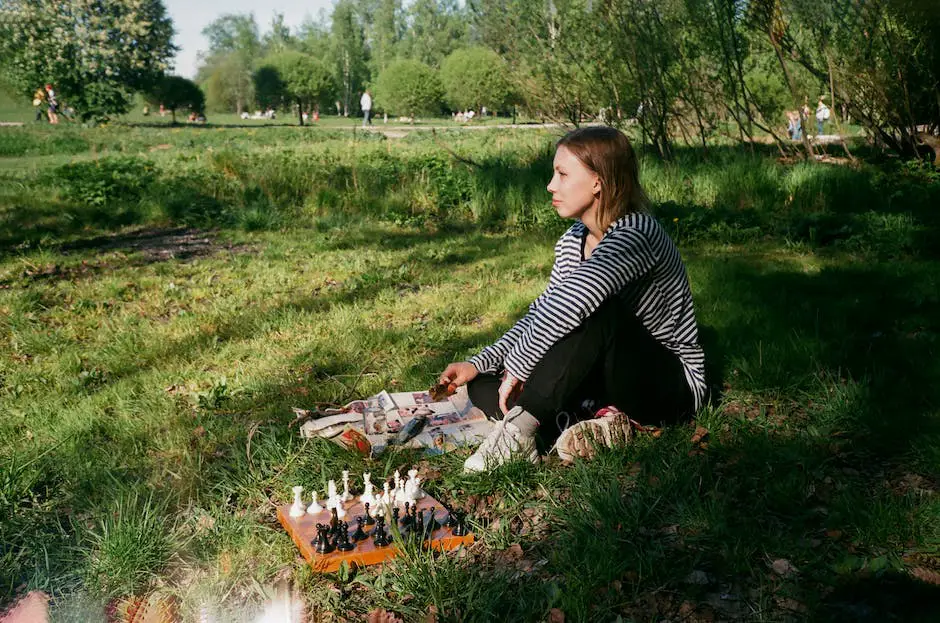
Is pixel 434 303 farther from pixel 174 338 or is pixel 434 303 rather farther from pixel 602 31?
pixel 602 31

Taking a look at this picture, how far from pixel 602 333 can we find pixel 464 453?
0.83 meters

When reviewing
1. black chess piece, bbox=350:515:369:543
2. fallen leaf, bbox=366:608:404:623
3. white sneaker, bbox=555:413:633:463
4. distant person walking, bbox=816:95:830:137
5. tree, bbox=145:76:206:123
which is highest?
tree, bbox=145:76:206:123

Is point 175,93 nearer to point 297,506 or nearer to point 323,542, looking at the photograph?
point 297,506

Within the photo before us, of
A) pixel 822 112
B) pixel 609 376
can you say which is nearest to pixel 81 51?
pixel 822 112

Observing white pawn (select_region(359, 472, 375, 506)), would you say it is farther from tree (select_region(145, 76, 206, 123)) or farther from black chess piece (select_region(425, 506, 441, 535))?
tree (select_region(145, 76, 206, 123))

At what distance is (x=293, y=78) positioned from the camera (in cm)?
5403

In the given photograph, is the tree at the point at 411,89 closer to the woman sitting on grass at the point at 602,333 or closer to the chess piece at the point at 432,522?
the woman sitting on grass at the point at 602,333

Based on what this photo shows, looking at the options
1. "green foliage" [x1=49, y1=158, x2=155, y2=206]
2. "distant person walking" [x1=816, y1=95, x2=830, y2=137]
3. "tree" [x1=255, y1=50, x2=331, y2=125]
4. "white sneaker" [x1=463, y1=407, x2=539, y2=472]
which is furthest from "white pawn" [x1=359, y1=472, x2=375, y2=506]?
"tree" [x1=255, y1=50, x2=331, y2=125]

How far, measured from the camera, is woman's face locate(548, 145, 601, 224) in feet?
10.3

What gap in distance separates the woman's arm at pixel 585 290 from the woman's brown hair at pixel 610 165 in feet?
0.42

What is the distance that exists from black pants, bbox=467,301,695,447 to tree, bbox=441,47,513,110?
46333 millimetres

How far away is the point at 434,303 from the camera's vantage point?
18.7 ft

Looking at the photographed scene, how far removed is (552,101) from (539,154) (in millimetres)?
1071

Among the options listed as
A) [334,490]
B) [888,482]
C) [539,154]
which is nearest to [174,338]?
[334,490]
